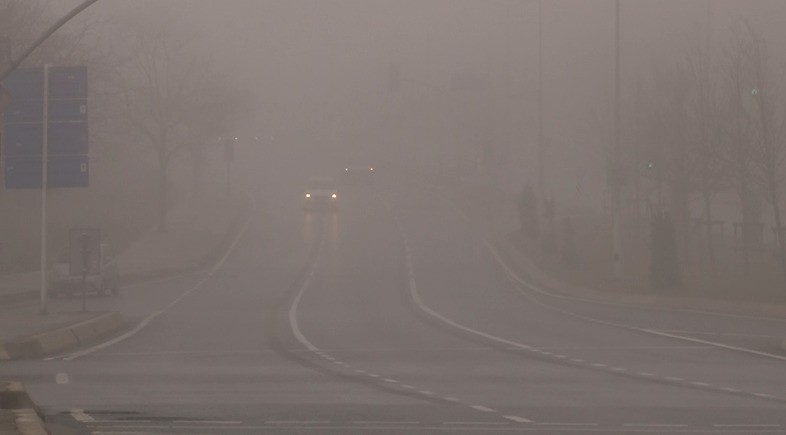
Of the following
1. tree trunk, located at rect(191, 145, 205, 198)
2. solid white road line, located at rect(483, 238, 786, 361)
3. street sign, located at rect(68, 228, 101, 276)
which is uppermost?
tree trunk, located at rect(191, 145, 205, 198)

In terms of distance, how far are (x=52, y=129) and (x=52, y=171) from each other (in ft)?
3.31

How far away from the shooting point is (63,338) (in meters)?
24.1

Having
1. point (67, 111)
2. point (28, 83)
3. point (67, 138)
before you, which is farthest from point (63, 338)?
point (28, 83)

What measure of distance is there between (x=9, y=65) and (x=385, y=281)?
2655cm

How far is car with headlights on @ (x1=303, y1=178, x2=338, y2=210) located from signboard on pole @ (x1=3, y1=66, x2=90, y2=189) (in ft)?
160

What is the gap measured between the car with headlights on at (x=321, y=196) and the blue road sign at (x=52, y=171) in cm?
4874

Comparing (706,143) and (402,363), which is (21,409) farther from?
(706,143)

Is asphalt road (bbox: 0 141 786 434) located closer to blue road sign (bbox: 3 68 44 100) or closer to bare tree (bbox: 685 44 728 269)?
blue road sign (bbox: 3 68 44 100)

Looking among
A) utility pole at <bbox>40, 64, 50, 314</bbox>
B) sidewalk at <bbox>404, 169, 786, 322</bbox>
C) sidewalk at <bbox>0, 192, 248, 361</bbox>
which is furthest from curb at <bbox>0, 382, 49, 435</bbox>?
sidewalk at <bbox>404, 169, 786, 322</bbox>

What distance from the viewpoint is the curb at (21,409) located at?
981 centimetres

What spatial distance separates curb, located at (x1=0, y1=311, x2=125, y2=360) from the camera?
2179 centimetres

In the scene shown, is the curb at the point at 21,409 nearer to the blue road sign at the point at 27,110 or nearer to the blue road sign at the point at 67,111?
the blue road sign at the point at 67,111

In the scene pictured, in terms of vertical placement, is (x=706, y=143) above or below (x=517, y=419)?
above

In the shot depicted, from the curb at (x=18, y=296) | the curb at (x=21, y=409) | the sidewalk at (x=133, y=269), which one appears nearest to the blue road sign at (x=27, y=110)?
the sidewalk at (x=133, y=269)
